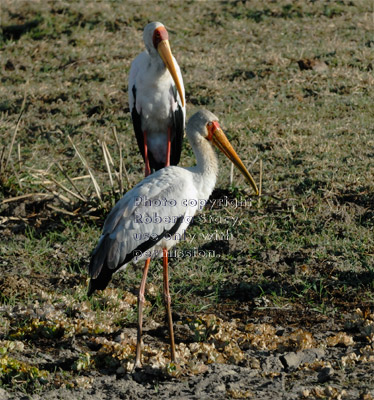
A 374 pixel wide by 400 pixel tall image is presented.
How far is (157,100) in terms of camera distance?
5359mm

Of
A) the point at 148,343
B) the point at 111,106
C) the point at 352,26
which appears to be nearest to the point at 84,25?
the point at 111,106

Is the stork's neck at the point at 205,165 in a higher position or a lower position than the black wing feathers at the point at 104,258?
higher

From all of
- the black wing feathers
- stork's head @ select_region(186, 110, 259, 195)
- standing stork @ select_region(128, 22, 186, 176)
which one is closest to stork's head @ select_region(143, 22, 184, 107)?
standing stork @ select_region(128, 22, 186, 176)

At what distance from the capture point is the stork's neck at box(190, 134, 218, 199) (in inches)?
150

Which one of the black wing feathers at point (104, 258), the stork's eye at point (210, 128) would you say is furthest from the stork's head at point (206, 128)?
the black wing feathers at point (104, 258)

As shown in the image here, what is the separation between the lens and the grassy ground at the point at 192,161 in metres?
3.97

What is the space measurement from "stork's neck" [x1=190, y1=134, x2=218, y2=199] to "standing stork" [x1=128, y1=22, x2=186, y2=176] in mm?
1272

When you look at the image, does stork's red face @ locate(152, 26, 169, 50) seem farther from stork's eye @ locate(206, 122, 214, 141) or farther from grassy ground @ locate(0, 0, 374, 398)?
stork's eye @ locate(206, 122, 214, 141)

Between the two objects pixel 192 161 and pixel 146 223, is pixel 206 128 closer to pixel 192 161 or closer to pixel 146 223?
pixel 146 223

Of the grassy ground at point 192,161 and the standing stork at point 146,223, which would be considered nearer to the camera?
the standing stork at point 146,223

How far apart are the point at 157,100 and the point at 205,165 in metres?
1.65

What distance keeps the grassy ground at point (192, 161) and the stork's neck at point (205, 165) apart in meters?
0.72

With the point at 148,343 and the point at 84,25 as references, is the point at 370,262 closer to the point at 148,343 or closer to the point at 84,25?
the point at 148,343

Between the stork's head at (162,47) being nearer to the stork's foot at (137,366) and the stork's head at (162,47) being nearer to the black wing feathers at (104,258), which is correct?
the black wing feathers at (104,258)
